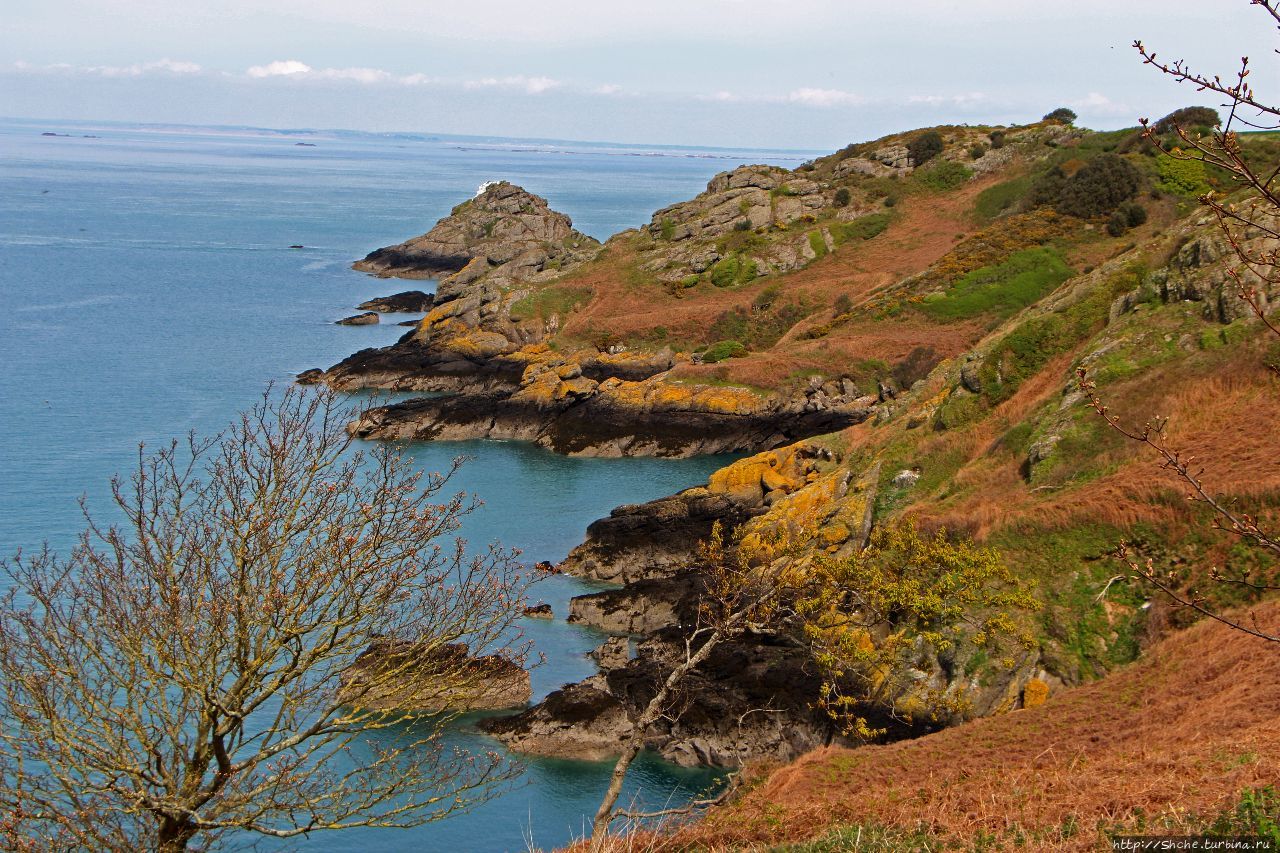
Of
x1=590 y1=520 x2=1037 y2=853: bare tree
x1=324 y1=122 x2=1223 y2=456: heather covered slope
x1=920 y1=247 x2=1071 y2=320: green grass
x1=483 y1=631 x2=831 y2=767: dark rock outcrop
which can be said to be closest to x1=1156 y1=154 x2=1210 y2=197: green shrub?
x1=324 y1=122 x2=1223 y2=456: heather covered slope

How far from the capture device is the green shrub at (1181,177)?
70.3 meters

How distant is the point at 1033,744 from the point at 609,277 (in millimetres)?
70017

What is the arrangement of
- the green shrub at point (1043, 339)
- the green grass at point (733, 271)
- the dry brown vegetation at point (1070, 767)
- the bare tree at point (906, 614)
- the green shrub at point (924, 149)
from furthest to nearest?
the green shrub at point (924, 149), the green grass at point (733, 271), the green shrub at point (1043, 339), the bare tree at point (906, 614), the dry brown vegetation at point (1070, 767)

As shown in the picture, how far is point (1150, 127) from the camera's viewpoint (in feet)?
26.7

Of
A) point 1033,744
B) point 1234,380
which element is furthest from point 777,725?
point 1234,380

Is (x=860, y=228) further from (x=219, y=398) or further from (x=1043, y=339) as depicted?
(x=1043, y=339)

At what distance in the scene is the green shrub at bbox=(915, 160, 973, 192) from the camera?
94762 millimetres

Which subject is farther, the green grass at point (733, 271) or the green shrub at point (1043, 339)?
the green grass at point (733, 271)

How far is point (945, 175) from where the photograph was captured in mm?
95438

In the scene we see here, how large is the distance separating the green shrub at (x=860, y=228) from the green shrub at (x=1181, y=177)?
2273cm

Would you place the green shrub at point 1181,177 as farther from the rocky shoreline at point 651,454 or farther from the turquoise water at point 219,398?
the turquoise water at point 219,398

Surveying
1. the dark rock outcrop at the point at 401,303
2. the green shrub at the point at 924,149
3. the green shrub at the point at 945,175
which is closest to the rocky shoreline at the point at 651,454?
the dark rock outcrop at the point at 401,303

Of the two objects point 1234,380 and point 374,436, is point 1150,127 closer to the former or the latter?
point 1234,380

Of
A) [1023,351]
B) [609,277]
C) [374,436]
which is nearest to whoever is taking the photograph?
[1023,351]
